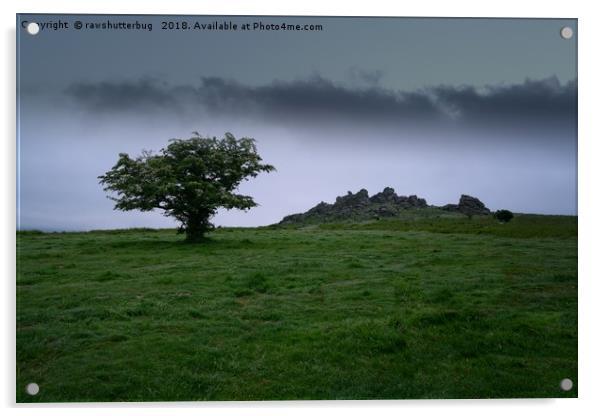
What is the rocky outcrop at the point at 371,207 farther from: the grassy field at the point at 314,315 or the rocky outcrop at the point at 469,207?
the grassy field at the point at 314,315

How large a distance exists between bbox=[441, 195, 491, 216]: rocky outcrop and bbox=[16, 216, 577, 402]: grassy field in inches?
14.2

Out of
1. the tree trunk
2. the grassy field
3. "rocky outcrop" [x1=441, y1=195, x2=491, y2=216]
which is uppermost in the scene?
"rocky outcrop" [x1=441, y1=195, x2=491, y2=216]

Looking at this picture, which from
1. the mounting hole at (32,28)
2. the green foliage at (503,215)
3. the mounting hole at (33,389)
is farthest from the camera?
the green foliage at (503,215)

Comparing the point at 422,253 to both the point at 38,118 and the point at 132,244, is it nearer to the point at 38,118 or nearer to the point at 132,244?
the point at 132,244

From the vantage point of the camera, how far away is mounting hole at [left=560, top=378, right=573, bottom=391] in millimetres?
11438

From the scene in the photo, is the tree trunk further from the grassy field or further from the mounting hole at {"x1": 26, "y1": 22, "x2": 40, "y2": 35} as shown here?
the mounting hole at {"x1": 26, "y1": 22, "x2": 40, "y2": 35}

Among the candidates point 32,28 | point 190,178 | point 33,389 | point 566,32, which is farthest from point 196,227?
point 566,32

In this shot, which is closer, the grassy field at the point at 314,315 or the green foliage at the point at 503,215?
the grassy field at the point at 314,315

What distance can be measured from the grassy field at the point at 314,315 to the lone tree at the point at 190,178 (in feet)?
5.63

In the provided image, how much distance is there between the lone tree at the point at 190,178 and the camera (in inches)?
532

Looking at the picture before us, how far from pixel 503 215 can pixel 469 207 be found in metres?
0.96

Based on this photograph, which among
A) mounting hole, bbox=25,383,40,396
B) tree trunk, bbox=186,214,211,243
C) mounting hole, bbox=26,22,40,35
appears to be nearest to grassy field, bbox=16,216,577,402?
mounting hole, bbox=25,383,40,396

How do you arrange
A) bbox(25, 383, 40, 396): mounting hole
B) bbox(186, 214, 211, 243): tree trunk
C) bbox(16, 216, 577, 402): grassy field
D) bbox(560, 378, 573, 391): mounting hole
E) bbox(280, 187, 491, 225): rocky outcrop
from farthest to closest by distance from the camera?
bbox(186, 214, 211, 243): tree trunk, bbox(280, 187, 491, 225): rocky outcrop, bbox(560, 378, 573, 391): mounting hole, bbox(25, 383, 40, 396): mounting hole, bbox(16, 216, 577, 402): grassy field

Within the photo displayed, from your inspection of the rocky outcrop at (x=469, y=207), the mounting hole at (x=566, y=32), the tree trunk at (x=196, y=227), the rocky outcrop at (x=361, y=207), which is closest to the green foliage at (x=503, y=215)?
the rocky outcrop at (x=469, y=207)
